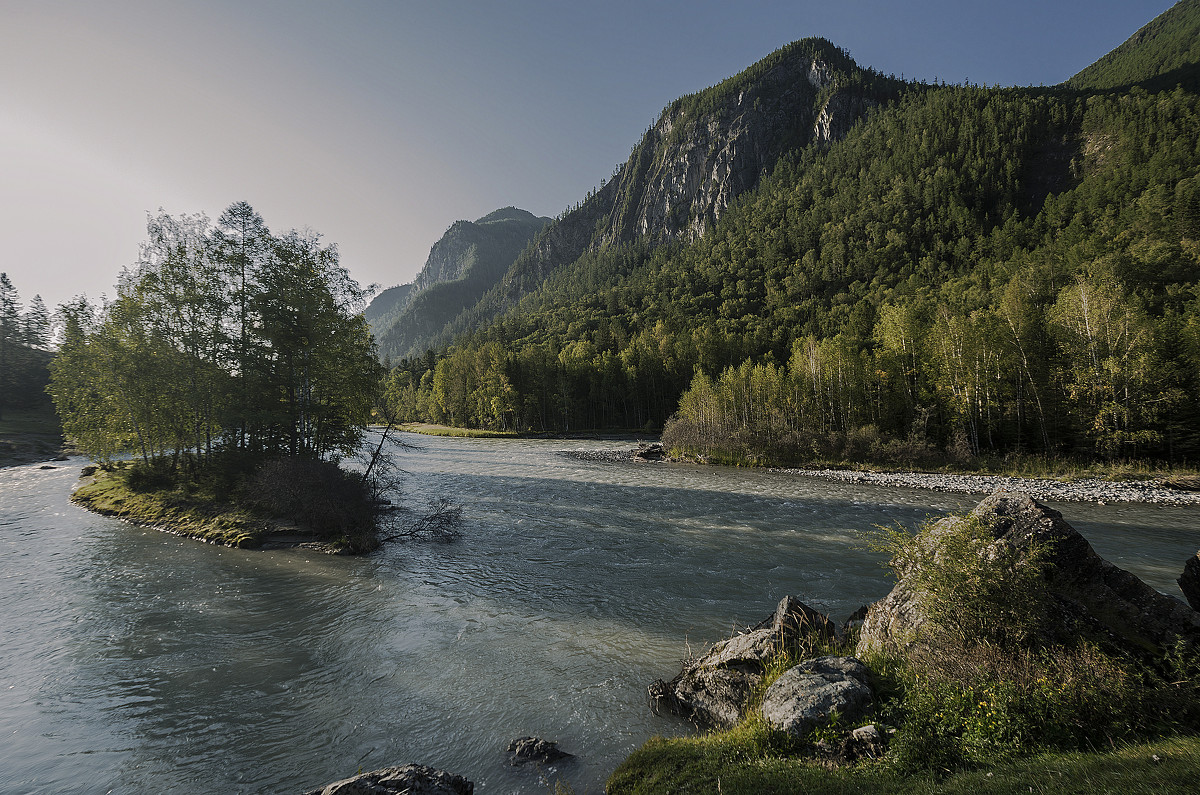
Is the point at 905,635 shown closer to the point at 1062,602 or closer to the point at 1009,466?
the point at 1062,602

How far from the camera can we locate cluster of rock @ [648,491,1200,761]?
6.14 m

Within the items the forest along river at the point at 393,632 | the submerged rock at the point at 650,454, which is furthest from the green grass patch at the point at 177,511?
the submerged rock at the point at 650,454

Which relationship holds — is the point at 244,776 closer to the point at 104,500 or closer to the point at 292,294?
the point at 292,294

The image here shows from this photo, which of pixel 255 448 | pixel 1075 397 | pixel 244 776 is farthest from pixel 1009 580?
pixel 1075 397


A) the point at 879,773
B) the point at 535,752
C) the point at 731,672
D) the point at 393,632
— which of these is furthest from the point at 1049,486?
the point at 393,632

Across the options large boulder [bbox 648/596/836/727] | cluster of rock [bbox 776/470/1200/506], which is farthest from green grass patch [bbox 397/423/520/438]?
large boulder [bbox 648/596/836/727]

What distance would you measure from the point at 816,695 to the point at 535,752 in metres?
4.46

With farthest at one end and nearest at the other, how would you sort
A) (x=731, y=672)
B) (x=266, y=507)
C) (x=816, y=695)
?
(x=266, y=507) < (x=731, y=672) < (x=816, y=695)

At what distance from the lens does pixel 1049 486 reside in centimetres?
2744

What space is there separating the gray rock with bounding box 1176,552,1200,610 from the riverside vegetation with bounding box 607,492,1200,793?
1365 millimetres

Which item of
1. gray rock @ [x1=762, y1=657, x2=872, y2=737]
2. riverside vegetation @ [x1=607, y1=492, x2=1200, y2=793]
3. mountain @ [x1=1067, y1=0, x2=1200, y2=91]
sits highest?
mountain @ [x1=1067, y1=0, x2=1200, y2=91]

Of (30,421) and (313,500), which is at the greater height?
(30,421)

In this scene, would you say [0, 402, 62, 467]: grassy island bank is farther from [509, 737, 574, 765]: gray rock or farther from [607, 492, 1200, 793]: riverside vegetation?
[607, 492, 1200, 793]: riverside vegetation

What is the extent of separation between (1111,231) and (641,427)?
76742mm
